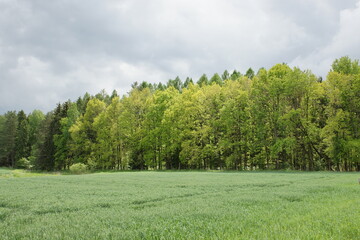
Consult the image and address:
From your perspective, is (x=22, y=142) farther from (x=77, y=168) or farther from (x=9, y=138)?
(x=77, y=168)

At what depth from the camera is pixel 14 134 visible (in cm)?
8725

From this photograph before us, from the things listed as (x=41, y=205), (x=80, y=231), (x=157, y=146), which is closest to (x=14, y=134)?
(x=157, y=146)

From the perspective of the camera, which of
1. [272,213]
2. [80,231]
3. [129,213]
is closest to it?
[80,231]

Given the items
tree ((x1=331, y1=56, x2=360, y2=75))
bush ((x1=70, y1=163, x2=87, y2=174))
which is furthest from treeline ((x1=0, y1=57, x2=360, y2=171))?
bush ((x1=70, y1=163, x2=87, y2=174))

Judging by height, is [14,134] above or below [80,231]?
above

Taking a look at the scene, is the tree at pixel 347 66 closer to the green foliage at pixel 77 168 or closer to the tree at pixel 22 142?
the green foliage at pixel 77 168

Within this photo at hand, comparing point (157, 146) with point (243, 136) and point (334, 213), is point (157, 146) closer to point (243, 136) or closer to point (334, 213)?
point (243, 136)

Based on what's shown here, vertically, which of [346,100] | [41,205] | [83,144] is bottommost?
[41,205]

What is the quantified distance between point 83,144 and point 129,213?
193 ft

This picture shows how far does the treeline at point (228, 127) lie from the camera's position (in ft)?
131

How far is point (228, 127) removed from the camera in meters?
48.9

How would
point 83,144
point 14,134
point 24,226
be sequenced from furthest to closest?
point 14,134 → point 83,144 → point 24,226

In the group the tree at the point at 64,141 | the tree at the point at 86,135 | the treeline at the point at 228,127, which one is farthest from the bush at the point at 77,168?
the tree at the point at 64,141

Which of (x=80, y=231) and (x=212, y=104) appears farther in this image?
(x=212, y=104)
